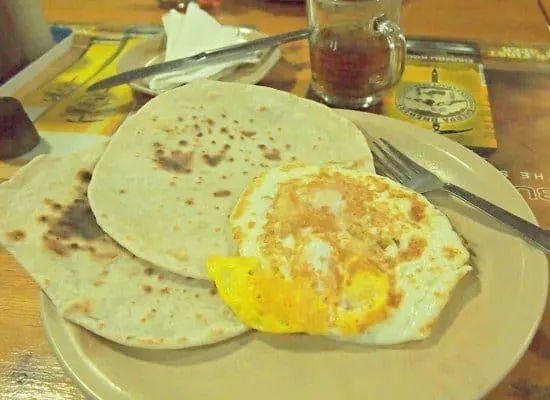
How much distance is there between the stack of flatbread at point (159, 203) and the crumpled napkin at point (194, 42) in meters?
0.23

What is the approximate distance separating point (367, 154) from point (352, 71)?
37 cm

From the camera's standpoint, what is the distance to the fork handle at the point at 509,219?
3.07ft

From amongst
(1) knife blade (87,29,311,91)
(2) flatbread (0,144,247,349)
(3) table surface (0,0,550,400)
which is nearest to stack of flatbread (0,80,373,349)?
(2) flatbread (0,144,247,349)

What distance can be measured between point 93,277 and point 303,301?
34 centimetres

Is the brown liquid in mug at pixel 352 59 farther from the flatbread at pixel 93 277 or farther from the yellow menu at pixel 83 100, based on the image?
the flatbread at pixel 93 277

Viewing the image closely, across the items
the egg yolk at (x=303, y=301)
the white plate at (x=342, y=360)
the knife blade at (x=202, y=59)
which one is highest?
the knife blade at (x=202, y=59)

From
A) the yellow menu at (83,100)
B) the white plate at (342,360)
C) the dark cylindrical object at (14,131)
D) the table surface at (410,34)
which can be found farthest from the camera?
the yellow menu at (83,100)

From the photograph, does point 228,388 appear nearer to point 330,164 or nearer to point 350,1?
point 330,164

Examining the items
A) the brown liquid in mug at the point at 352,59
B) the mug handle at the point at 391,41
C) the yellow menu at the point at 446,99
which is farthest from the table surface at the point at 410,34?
the mug handle at the point at 391,41

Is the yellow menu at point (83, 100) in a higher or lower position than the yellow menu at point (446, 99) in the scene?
higher

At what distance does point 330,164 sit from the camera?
3.69ft

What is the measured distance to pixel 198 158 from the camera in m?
1.15

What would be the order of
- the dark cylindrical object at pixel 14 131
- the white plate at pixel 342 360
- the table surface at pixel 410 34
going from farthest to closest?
→ the dark cylindrical object at pixel 14 131 < the table surface at pixel 410 34 < the white plate at pixel 342 360

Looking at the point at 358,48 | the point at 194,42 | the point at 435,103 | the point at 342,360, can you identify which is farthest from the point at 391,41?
the point at 342,360
